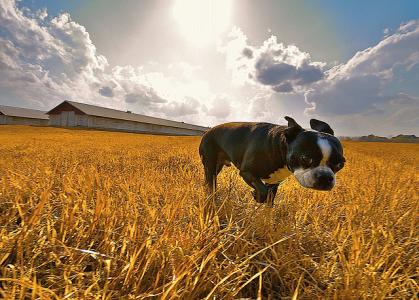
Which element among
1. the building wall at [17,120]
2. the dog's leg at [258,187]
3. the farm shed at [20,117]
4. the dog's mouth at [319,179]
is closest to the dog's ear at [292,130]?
the dog's mouth at [319,179]

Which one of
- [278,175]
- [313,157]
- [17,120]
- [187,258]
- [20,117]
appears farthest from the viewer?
[20,117]

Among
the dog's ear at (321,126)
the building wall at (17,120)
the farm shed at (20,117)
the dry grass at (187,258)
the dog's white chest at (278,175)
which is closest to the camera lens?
the dry grass at (187,258)

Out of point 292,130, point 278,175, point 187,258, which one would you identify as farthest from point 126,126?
point 187,258

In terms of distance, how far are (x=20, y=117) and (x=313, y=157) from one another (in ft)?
229

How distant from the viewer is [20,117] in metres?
57.5

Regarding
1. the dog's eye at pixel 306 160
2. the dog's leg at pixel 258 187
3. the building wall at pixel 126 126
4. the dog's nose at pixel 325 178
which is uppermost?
the building wall at pixel 126 126

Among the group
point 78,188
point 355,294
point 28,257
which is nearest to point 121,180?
point 78,188

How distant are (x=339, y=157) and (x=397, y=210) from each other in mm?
978

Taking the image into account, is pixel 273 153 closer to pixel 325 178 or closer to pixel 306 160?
pixel 306 160

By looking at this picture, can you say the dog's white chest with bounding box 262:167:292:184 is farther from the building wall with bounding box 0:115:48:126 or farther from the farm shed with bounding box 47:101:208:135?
the building wall with bounding box 0:115:48:126

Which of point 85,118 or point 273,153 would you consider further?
point 85,118

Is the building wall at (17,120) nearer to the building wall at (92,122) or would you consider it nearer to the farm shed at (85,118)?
the farm shed at (85,118)

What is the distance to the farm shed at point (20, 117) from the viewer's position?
55.1 meters

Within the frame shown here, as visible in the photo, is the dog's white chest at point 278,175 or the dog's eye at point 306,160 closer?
the dog's eye at point 306,160
